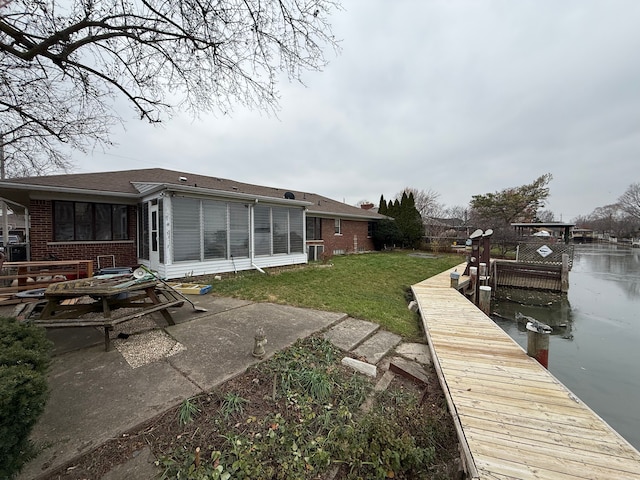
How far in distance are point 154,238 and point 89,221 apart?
2.57 metres

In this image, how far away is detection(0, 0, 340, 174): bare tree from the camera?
3836 millimetres

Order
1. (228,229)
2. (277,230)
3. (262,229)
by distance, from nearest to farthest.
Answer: (228,229) → (262,229) → (277,230)

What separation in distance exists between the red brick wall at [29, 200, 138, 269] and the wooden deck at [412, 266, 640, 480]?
9989mm

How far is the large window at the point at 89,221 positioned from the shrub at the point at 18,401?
8579 millimetres

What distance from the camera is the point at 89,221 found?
8266mm

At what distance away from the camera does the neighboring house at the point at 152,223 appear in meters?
7.33


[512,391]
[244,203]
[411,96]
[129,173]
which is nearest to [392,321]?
[512,391]

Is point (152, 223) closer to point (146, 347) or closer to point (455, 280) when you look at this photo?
point (146, 347)

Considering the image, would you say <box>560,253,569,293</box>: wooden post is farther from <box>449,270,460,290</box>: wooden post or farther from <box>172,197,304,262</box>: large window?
<box>172,197,304,262</box>: large window

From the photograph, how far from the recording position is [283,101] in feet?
15.3

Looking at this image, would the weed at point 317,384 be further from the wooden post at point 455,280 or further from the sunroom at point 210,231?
the wooden post at point 455,280

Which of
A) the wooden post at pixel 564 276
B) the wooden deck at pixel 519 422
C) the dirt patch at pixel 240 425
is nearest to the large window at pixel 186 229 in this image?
the dirt patch at pixel 240 425

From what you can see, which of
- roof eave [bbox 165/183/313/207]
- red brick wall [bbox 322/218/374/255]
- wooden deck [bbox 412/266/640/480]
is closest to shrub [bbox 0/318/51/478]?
wooden deck [bbox 412/266/640/480]

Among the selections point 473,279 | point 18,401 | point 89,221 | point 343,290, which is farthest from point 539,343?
point 89,221
